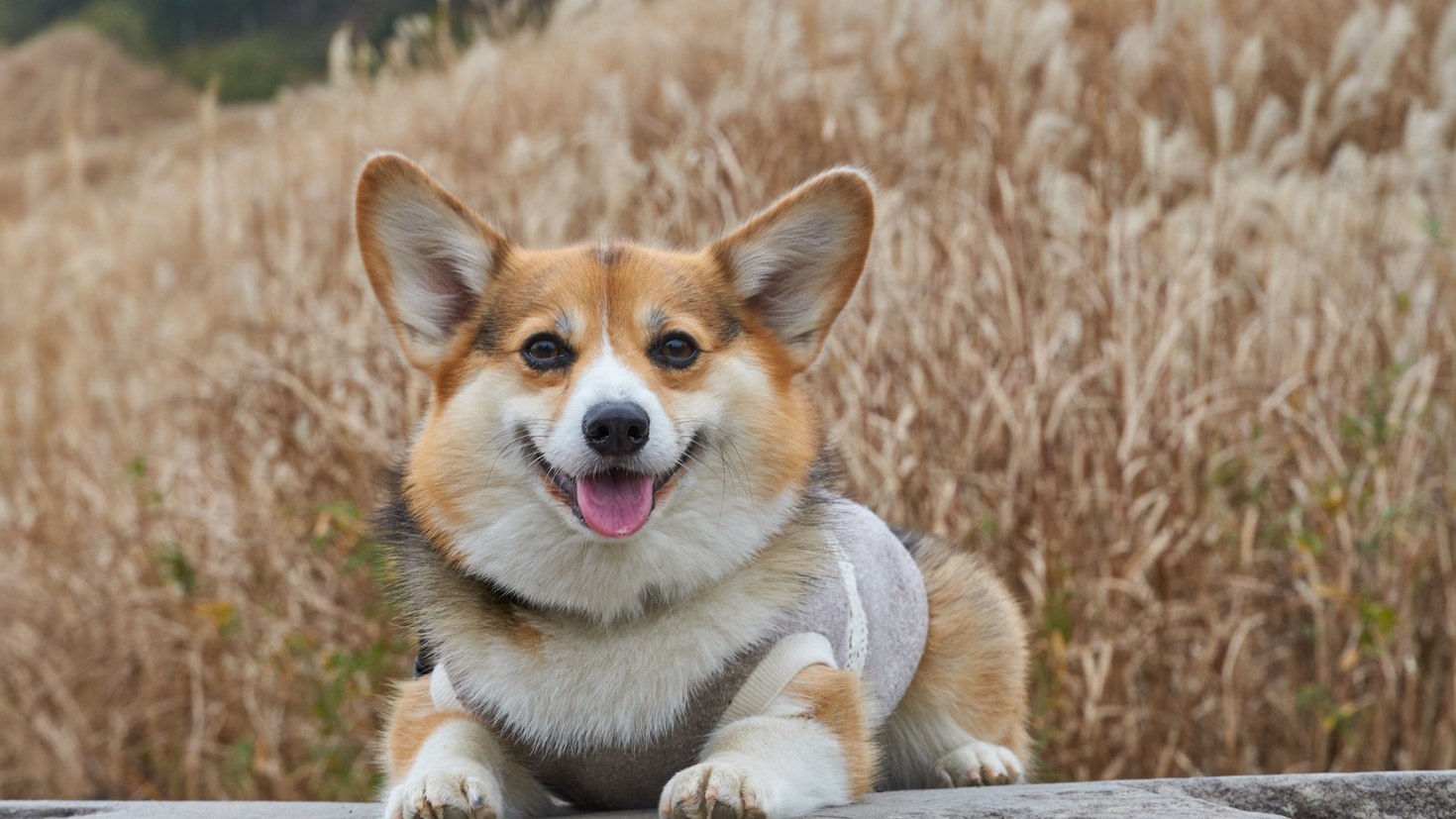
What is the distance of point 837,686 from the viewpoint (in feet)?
8.98

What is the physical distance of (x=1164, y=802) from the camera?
104 inches

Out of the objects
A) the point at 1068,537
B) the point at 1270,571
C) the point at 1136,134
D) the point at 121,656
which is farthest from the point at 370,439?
the point at 1136,134

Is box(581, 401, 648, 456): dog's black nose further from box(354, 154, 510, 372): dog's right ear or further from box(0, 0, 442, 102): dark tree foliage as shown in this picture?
box(0, 0, 442, 102): dark tree foliage

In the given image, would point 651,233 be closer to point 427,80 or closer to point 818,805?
point 818,805

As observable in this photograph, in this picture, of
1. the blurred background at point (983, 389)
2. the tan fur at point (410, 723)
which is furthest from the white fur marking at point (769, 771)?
the blurred background at point (983, 389)

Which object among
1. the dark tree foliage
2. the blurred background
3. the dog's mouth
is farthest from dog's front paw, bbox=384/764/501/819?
the dark tree foliage

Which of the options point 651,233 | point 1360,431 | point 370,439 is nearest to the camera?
point 1360,431

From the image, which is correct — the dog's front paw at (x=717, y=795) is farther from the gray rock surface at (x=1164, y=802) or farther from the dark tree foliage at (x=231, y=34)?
the dark tree foliage at (x=231, y=34)

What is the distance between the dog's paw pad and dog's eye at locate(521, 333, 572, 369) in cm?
134

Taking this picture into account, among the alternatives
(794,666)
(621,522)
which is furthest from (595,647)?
(794,666)

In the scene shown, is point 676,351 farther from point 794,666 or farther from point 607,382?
point 794,666

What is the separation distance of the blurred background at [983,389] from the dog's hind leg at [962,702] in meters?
1.17

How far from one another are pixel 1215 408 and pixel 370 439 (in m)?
3.16

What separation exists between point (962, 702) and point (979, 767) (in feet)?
0.53
